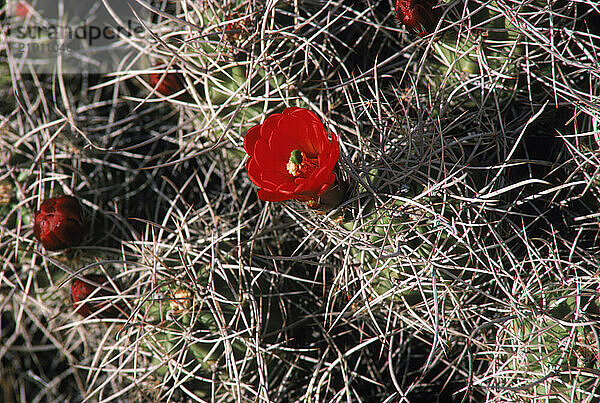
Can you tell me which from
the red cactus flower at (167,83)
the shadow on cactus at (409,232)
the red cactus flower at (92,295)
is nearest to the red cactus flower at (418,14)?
the shadow on cactus at (409,232)

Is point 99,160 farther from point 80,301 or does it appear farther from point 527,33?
point 527,33

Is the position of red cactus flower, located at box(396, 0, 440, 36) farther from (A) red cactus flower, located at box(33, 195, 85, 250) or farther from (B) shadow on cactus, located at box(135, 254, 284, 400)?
(A) red cactus flower, located at box(33, 195, 85, 250)

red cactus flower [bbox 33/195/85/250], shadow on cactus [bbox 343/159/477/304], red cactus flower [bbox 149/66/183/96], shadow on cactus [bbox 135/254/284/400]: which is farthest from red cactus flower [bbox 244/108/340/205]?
red cactus flower [bbox 33/195/85/250]

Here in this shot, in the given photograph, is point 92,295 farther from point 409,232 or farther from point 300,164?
point 409,232

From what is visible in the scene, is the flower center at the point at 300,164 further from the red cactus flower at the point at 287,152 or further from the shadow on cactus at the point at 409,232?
the shadow on cactus at the point at 409,232

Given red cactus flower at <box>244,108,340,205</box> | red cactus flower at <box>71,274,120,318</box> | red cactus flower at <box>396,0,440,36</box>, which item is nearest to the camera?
red cactus flower at <box>244,108,340,205</box>
